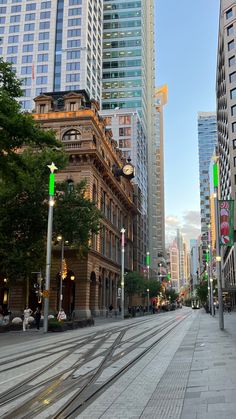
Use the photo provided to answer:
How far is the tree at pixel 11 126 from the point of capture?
16781 mm

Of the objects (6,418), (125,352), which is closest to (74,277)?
(125,352)

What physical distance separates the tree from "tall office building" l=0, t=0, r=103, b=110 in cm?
9168

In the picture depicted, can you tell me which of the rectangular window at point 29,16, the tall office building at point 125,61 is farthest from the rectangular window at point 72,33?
the tall office building at point 125,61

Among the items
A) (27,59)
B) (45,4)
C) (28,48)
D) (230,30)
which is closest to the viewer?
(230,30)

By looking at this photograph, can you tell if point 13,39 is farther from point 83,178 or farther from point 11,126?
point 11,126

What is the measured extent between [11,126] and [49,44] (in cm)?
10328

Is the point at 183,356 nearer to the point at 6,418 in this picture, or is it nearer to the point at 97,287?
the point at 6,418

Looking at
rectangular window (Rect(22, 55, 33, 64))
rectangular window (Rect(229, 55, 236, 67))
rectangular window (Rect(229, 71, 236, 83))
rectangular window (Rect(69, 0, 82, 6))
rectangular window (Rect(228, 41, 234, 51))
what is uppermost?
rectangular window (Rect(69, 0, 82, 6))

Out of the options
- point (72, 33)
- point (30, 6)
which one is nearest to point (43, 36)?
point (72, 33)

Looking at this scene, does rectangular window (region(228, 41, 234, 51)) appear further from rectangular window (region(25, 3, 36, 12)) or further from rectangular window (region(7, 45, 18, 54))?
rectangular window (region(25, 3, 36, 12))

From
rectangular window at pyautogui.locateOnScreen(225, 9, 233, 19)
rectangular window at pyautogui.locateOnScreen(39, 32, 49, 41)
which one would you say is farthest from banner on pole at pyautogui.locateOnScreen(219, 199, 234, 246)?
rectangular window at pyautogui.locateOnScreen(39, 32, 49, 41)

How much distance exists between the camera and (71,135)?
61.7 metres

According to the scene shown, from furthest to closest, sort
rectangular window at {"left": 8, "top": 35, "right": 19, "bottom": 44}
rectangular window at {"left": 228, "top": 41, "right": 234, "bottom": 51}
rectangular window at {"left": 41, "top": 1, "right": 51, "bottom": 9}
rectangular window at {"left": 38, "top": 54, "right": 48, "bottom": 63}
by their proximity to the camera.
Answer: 1. rectangular window at {"left": 41, "top": 1, "right": 51, "bottom": 9}
2. rectangular window at {"left": 8, "top": 35, "right": 19, "bottom": 44}
3. rectangular window at {"left": 38, "top": 54, "right": 48, "bottom": 63}
4. rectangular window at {"left": 228, "top": 41, "right": 234, "bottom": 51}

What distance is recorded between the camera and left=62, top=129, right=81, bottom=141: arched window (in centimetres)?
6128
